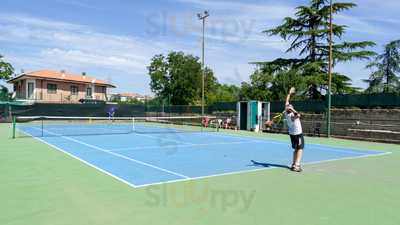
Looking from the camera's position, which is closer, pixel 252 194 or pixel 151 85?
pixel 252 194

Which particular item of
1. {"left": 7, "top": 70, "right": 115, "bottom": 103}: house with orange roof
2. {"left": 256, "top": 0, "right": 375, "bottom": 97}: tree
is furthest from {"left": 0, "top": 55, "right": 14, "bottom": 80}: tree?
{"left": 256, "top": 0, "right": 375, "bottom": 97}: tree

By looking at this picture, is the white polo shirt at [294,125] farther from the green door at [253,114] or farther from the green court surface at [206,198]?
the green door at [253,114]

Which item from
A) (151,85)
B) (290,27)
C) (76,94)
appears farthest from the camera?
(151,85)

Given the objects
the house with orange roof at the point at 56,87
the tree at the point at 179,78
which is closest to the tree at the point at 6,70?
the house with orange roof at the point at 56,87

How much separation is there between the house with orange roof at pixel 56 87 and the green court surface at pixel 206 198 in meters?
43.3

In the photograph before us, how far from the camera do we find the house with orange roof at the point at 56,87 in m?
49.7

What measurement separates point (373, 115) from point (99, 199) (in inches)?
683

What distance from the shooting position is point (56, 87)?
169 feet

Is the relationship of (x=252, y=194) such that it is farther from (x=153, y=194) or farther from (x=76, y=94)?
(x=76, y=94)

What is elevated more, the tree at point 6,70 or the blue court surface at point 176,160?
the tree at point 6,70

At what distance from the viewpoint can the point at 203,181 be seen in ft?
26.2

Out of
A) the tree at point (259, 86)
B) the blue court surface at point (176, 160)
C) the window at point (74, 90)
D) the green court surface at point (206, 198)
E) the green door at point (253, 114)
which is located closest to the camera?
the green court surface at point (206, 198)

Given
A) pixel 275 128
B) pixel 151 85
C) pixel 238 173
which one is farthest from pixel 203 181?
pixel 151 85

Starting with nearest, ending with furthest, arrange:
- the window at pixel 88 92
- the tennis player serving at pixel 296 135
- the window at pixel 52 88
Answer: the tennis player serving at pixel 296 135 < the window at pixel 52 88 < the window at pixel 88 92
